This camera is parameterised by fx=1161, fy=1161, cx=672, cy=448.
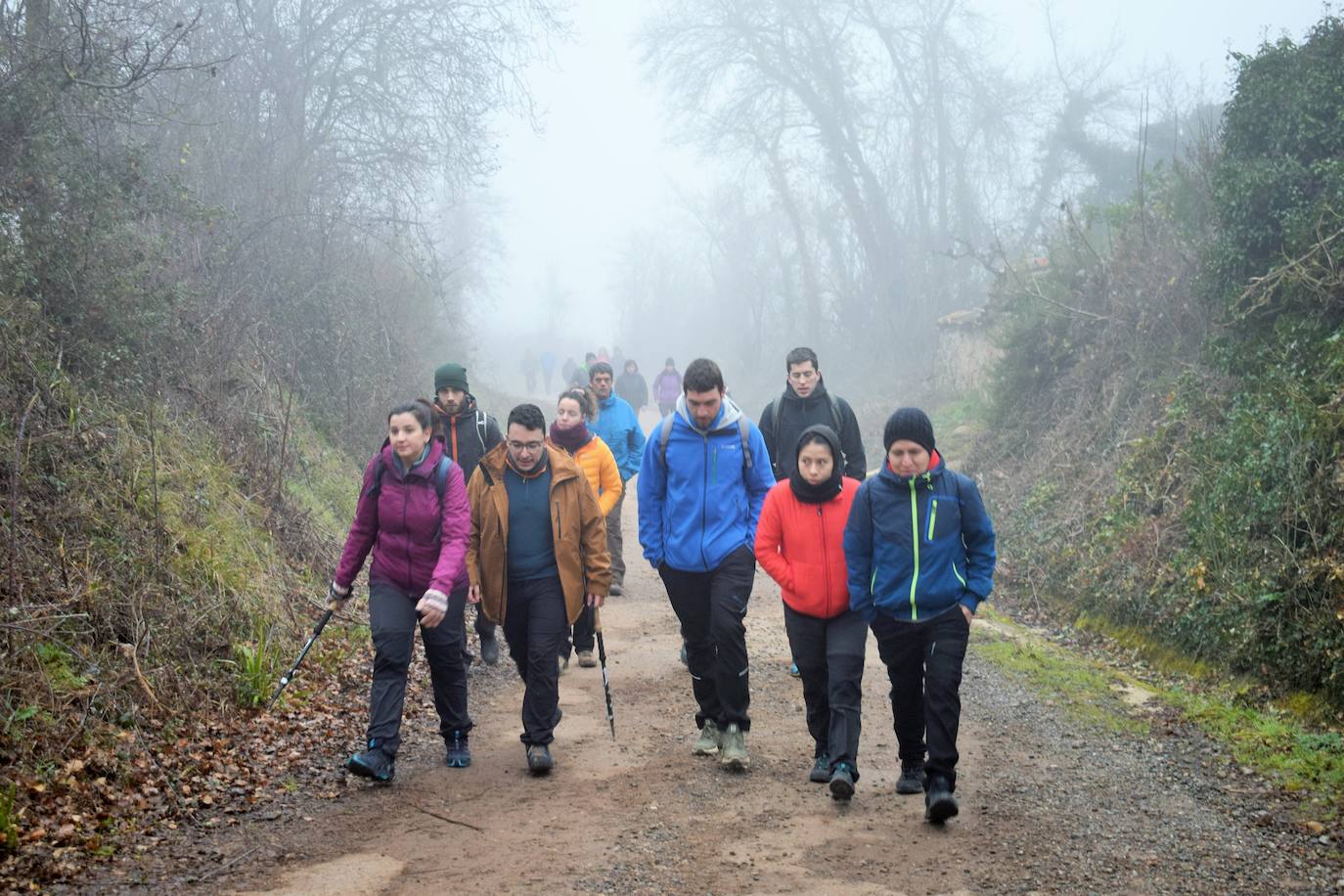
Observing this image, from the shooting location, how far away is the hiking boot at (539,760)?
20.2 feet

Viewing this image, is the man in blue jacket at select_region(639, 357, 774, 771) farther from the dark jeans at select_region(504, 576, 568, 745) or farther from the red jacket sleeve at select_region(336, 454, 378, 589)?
the red jacket sleeve at select_region(336, 454, 378, 589)

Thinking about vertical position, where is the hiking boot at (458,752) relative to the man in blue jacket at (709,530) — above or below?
below

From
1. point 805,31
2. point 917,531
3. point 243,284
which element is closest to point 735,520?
point 917,531

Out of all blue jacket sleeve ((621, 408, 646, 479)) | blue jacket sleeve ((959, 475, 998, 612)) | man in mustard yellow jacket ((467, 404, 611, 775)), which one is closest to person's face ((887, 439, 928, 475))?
blue jacket sleeve ((959, 475, 998, 612))

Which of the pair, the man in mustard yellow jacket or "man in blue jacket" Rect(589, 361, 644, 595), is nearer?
the man in mustard yellow jacket

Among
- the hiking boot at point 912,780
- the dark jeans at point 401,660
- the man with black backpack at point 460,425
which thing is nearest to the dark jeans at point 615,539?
the man with black backpack at point 460,425

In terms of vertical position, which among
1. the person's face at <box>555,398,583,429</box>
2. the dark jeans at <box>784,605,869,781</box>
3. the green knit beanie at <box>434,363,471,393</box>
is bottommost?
the dark jeans at <box>784,605,869,781</box>

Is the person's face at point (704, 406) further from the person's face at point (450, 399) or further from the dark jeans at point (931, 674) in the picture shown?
the person's face at point (450, 399)

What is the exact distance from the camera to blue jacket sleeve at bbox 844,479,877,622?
5660 mm

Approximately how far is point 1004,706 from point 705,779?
2.69 metres

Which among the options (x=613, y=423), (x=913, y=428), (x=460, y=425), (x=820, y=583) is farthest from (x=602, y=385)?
(x=913, y=428)

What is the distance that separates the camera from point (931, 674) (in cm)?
554

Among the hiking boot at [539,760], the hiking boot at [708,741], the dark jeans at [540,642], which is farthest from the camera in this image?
the hiking boot at [708,741]

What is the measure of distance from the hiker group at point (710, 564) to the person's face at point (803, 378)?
1386 millimetres
